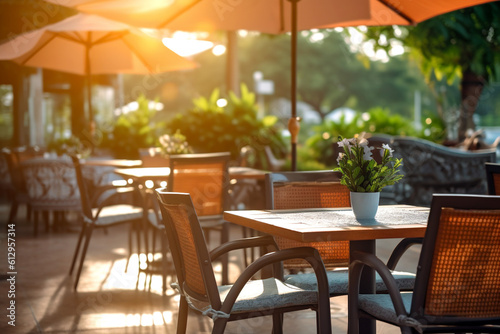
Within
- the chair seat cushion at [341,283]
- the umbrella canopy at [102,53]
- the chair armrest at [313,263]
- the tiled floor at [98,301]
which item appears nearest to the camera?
the chair armrest at [313,263]

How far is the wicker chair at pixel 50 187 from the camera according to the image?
342 inches

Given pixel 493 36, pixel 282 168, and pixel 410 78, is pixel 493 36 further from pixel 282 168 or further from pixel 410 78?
pixel 410 78

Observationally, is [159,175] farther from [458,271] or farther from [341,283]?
[458,271]

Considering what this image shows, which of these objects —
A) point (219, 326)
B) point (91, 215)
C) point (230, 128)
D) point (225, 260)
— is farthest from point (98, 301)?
point (230, 128)

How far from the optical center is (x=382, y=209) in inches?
148

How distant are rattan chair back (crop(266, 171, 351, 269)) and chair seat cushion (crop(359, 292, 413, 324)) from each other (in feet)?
2.63

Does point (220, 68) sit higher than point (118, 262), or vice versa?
point (220, 68)

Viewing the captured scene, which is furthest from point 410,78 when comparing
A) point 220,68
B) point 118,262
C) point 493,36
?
point 118,262

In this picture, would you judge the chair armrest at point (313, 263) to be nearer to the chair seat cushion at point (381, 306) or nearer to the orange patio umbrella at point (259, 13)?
the chair seat cushion at point (381, 306)

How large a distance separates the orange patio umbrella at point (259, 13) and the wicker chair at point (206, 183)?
25.4 inches

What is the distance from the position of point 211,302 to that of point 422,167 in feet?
18.0

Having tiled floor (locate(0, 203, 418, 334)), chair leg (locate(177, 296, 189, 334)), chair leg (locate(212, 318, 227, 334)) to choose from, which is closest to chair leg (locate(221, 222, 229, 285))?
tiled floor (locate(0, 203, 418, 334))

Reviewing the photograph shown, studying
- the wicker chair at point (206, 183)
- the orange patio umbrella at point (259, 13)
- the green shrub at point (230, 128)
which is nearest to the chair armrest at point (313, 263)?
the wicker chair at point (206, 183)

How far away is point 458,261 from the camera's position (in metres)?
2.61
